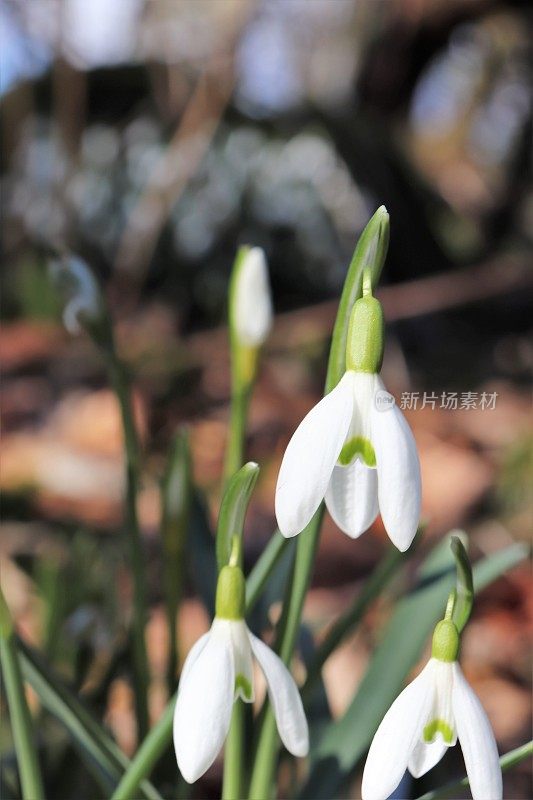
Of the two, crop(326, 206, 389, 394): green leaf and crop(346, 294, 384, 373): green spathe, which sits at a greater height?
crop(326, 206, 389, 394): green leaf

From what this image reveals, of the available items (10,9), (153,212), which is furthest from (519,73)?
(10,9)

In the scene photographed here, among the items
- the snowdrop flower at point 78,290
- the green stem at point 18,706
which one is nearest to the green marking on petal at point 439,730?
the green stem at point 18,706

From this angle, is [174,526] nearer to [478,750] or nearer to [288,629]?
[288,629]

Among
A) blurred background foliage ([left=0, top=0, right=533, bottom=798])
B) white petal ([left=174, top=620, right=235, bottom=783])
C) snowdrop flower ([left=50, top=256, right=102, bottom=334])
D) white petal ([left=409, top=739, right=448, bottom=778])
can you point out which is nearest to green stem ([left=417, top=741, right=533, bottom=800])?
white petal ([left=409, top=739, right=448, bottom=778])

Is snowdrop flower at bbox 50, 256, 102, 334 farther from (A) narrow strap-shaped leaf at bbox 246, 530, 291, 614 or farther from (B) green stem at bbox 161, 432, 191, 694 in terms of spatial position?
(A) narrow strap-shaped leaf at bbox 246, 530, 291, 614

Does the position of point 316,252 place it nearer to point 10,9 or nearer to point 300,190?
point 300,190

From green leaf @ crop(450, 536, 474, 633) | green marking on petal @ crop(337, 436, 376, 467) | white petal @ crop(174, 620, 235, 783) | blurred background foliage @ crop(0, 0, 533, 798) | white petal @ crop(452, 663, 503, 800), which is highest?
blurred background foliage @ crop(0, 0, 533, 798)

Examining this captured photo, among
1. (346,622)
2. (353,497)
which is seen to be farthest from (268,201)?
(353,497)
